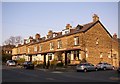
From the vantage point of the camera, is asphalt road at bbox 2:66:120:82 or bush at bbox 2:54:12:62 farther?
bush at bbox 2:54:12:62

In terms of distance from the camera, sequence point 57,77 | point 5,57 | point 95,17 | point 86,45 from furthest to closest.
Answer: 1. point 5,57
2. point 95,17
3. point 86,45
4. point 57,77

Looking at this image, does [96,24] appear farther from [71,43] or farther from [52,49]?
[52,49]

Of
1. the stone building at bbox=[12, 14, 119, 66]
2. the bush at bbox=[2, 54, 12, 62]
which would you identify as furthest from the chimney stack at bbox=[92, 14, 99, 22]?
the bush at bbox=[2, 54, 12, 62]

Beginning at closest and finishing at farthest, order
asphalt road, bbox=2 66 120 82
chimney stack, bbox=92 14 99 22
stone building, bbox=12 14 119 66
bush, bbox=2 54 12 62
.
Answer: asphalt road, bbox=2 66 120 82 < stone building, bbox=12 14 119 66 < chimney stack, bbox=92 14 99 22 < bush, bbox=2 54 12 62

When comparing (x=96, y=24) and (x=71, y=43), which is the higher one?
(x=96, y=24)

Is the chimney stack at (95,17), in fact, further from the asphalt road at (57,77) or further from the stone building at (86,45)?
the asphalt road at (57,77)

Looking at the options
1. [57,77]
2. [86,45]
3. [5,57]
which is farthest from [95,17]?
[5,57]

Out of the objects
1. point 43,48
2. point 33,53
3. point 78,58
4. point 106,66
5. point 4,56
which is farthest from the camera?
point 4,56

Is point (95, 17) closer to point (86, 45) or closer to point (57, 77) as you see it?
point (86, 45)

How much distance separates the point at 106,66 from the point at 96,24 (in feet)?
32.9

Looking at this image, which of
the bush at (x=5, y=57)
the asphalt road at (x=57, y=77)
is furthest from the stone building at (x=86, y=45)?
the bush at (x=5, y=57)

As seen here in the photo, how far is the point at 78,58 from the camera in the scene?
1752 inches

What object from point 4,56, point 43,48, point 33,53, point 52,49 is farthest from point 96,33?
point 4,56

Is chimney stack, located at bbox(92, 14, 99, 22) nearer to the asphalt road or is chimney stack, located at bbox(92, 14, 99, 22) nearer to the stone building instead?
the stone building
